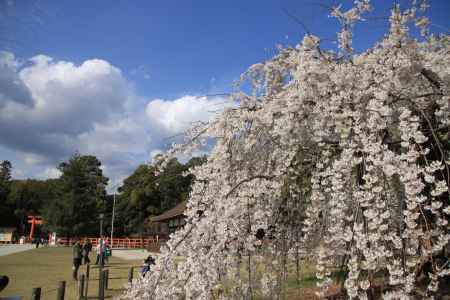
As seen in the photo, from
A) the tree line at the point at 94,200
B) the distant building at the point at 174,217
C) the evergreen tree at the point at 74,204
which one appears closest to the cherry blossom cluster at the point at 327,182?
the distant building at the point at 174,217

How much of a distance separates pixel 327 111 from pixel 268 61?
159 centimetres

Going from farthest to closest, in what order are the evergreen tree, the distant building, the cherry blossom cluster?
the evergreen tree < the distant building < the cherry blossom cluster

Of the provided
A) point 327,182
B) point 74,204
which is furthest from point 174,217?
point 327,182

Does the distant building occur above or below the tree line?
below

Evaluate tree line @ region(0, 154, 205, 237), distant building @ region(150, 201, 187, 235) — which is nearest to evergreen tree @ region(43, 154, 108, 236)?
tree line @ region(0, 154, 205, 237)

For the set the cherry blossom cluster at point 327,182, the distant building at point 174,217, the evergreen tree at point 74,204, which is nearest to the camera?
the cherry blossom cluster at point 327,182


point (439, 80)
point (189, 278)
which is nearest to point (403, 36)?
point (439, 80)

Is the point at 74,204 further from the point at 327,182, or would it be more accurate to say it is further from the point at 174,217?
the point at 327,182

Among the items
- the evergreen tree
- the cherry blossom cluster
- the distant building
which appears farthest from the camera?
the evergreen tree

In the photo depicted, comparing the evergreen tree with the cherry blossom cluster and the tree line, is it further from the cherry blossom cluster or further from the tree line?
the cherry blossom cluster

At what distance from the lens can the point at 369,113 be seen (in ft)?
10.8

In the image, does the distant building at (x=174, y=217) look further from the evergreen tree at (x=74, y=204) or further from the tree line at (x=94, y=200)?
the evergreen tree at (x=74, y=204)

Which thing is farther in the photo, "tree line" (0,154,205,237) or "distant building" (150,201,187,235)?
"tree line" (0,154,205,237)

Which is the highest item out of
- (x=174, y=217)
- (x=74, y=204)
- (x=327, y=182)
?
(x=74, y=204)
